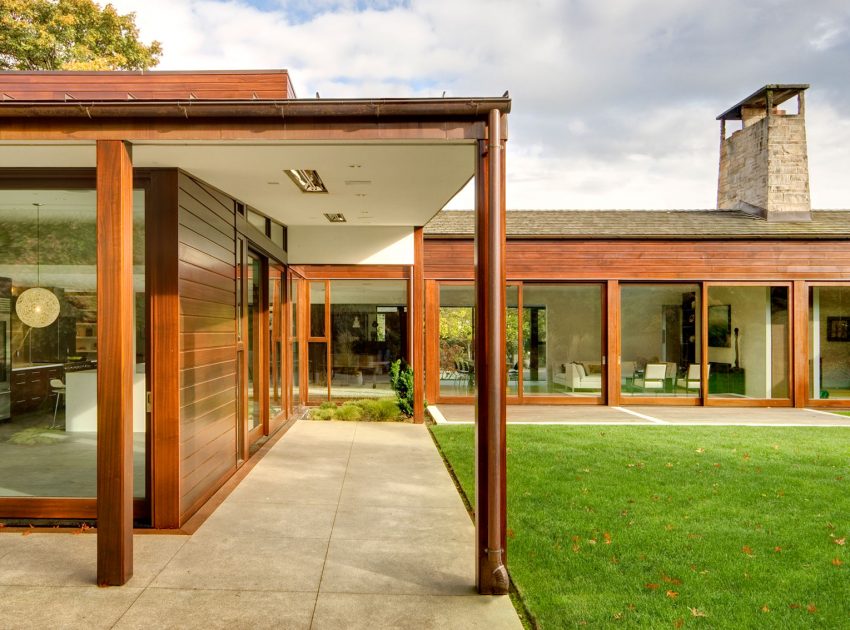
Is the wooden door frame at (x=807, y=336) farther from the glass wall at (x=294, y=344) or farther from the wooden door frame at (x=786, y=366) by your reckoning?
the glass wall at (x=294, y=344)

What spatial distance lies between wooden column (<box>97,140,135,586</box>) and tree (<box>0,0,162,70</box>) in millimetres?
17986

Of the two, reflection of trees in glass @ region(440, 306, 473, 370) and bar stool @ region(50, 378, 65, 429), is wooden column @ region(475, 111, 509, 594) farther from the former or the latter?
reflection of trees in glass @ region(440, 306, 473, 370)

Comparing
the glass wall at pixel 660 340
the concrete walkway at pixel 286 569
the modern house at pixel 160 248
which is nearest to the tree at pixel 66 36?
the modern house at pixel 160 248

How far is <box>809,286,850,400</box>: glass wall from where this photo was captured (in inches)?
452

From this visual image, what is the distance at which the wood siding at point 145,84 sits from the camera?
511 centimetres

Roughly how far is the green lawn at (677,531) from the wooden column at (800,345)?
14.1ft

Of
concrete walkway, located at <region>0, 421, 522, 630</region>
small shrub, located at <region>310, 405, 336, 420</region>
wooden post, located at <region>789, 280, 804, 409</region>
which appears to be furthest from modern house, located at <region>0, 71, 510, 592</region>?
wooden post, located at <region>789, 280, 804, 409</region>

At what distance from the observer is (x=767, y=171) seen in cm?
1453

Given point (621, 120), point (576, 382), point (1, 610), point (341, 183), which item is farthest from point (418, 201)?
point (621, 120)

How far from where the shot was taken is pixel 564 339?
11.8m

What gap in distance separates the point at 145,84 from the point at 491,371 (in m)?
4.32

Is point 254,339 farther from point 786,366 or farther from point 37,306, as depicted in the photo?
point 786,366

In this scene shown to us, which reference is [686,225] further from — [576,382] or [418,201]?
[418,201]

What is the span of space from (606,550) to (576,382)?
8109mm
